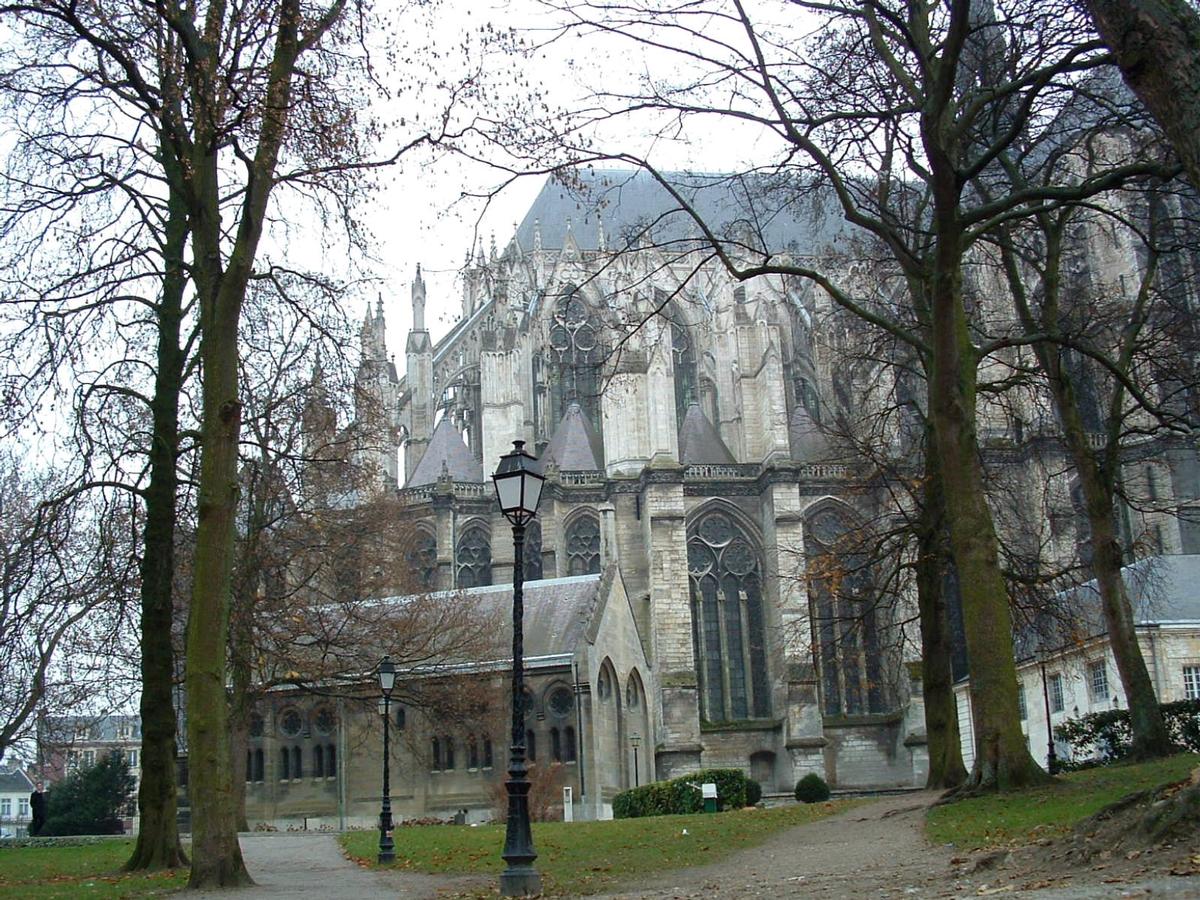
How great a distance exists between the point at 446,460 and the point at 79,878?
31.0 metres

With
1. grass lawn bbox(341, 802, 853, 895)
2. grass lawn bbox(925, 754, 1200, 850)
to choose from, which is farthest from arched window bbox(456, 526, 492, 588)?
grass lawn bbox(925, 754, 1200, 850)

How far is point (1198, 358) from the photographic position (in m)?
23.3

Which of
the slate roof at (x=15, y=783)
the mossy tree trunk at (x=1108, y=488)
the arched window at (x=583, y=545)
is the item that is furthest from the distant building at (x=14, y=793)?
the mossy tree trunk at (x=1108, y=488)

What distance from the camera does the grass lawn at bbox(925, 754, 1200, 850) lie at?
10602 mm

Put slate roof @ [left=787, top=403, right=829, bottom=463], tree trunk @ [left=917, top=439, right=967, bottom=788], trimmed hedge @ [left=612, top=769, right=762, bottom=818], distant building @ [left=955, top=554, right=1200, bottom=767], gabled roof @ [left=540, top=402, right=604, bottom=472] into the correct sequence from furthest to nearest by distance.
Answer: slate roof @ [left=787, top=403, right=829, bottom=463] < gabled roof @ [left=540, top=402, right=604, bottom=472] < distant building @ [left=955, top=554, right=1200, bottom=767] < trimmed hedge @ [left=612, top=769, right=762, bottom=818] < tree trunk @ [left=917, top=439, right=967, bottom=788]

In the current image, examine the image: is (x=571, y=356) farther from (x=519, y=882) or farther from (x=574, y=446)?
(x=519, y=882)

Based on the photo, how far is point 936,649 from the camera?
60.4 feet

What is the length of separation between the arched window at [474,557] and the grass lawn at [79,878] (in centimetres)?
2344

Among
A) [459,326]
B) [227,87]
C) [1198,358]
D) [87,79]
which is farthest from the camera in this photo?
[459,326]

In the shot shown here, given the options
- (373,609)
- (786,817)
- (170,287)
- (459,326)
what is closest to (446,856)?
(786,817)

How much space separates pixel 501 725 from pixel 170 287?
18.4m

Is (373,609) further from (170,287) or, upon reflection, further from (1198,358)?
(1198,358)

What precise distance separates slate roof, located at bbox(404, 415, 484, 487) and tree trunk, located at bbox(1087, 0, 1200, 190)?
123 feet

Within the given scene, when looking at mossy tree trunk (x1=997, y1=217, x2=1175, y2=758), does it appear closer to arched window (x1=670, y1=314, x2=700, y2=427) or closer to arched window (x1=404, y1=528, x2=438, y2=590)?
arched window (x1=404, y1=528, x2=438, y2=590)
